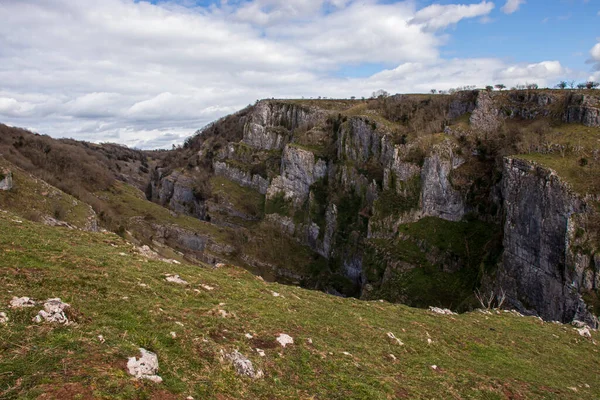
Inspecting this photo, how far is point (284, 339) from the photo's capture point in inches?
576

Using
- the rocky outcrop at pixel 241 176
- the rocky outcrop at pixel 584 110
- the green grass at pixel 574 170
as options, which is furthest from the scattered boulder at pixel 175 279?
the rocky outcrop at pixel 241 176

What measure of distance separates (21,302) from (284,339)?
27.7 feet

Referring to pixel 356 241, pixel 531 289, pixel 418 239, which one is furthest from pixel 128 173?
pixel 531 289

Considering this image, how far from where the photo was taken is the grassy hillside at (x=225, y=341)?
9.99m

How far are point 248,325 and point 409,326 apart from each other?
9.45 m

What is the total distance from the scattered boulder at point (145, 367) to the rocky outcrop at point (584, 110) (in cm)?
7297

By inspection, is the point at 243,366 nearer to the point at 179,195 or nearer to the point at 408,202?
the point at 408,202

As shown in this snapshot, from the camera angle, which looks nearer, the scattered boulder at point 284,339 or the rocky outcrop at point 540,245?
the scattered boulder at point 284,339

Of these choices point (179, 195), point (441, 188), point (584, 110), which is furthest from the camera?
point (179, 195)

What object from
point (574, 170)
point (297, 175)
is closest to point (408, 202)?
point (574, 170)

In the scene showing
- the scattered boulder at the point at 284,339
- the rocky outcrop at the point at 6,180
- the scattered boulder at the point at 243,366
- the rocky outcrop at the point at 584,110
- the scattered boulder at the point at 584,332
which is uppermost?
the rocky outcrop at the point at 584,110

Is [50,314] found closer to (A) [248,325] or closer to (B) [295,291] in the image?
(A) [248,325]

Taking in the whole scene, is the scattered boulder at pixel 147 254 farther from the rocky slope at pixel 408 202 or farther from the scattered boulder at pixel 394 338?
the rocky slope at pixel 408 202

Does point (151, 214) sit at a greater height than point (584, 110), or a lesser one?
lesser
